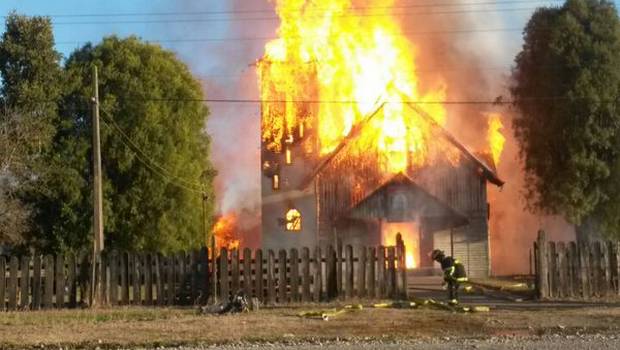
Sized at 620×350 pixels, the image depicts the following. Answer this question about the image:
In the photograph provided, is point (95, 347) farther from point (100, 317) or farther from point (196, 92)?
point (196, 92)

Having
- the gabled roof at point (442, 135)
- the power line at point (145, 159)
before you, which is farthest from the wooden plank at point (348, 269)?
the gabled roof at point (442, 135)

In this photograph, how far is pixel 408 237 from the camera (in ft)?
120

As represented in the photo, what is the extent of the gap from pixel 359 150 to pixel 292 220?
17.2 ft

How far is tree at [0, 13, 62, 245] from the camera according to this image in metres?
25.7

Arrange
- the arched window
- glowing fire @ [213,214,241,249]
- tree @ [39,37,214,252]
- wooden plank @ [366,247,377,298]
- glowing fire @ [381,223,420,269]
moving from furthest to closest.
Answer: glowing fire @ [213,214,241,249] < the arched window < glowing fire @ [381,223,420,269] < tree @ [39,37,214,252] < wooden plank @ [366,247,377,298]

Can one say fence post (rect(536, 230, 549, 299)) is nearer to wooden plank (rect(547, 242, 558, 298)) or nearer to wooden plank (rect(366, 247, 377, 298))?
wooden plank (rect(547, 242, 558, 298))

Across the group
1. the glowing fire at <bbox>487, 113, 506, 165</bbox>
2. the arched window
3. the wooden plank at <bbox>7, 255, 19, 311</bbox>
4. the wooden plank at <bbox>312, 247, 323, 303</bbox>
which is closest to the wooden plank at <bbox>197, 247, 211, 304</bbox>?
the wooden plank at <bbox>312, 247, 323, 303</bbox>

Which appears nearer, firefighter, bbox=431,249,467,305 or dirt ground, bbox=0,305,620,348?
dirt ground, bbox=0,305,620,348

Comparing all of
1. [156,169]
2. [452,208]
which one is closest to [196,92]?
[156,169]

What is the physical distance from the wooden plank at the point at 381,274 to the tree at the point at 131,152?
42.4ft

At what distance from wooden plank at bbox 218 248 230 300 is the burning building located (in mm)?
15247

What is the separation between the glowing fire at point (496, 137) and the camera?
44.3 meters

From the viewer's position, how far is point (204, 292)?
20172mm

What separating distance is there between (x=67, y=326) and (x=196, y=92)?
18943 millimetres
